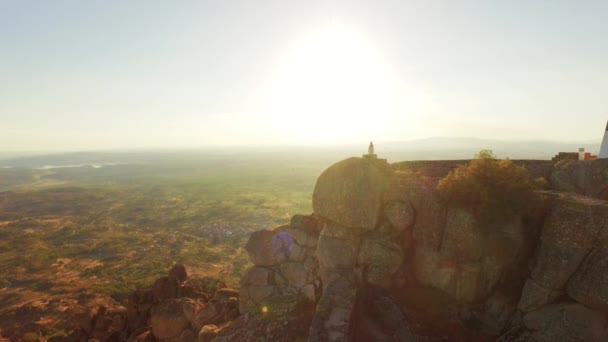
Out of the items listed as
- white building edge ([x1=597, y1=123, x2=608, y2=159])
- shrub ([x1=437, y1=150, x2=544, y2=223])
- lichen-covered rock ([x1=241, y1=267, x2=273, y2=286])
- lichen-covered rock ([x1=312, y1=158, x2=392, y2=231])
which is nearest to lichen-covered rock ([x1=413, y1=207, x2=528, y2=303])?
shrub ([x1=437, y1=150, x2=544, y2=223])

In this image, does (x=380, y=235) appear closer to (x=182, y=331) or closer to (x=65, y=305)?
(x=182, y=331)

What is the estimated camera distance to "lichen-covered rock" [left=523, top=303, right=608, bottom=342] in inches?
548

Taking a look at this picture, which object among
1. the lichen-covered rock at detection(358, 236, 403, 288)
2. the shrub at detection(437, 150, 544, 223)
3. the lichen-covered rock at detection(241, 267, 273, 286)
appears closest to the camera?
the shrub at detection(437, 150, 544, 223)

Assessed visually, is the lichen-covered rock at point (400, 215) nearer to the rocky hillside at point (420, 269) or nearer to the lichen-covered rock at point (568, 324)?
the rocky hillside at point (420, 269)

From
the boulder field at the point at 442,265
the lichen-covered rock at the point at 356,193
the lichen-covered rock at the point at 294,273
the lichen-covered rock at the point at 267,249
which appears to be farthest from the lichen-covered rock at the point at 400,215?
the lichen-covered rock at the point at 267,249

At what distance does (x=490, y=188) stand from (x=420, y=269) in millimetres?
6234

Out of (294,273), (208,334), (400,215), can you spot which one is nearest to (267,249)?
(294,273)

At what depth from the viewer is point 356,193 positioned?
66.5 feet

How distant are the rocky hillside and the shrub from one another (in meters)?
0.49

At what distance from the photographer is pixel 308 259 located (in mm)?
22938

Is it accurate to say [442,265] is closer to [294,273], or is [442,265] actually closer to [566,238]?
[566,238]

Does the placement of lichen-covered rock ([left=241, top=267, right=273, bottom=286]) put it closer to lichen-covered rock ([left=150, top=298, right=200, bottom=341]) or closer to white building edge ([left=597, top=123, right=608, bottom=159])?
lichen-covered rock ([left=150, top=298, right=200, bottom=341])

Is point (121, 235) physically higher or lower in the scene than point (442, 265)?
lower

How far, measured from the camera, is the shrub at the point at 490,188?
16562mm
